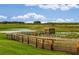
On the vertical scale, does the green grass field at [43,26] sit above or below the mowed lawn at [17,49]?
above

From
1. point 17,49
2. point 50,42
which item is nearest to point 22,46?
point 17,49

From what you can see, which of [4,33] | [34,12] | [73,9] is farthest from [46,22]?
[4,33]

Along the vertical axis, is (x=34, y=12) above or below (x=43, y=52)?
above

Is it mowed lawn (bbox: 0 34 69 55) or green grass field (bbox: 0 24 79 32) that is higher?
green grass field (bbox: 0 24 79 32)

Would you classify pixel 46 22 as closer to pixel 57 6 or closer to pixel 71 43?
pixel 57 6

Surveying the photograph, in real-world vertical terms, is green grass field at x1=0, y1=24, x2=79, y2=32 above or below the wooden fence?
above
